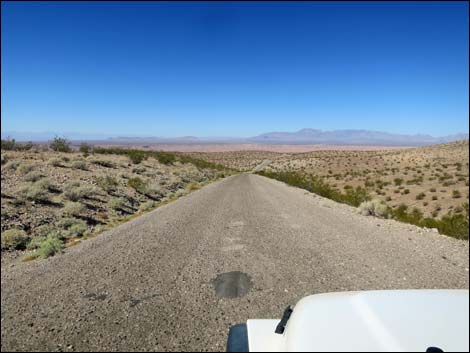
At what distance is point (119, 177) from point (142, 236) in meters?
12.9

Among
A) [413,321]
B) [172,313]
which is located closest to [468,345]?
[413,321]

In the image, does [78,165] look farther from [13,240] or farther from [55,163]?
[13,240]

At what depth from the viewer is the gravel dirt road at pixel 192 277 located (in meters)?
4.37

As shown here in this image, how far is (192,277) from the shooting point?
623 centimetres

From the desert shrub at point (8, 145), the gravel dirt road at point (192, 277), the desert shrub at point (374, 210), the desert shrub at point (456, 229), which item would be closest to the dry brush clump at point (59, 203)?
the gravel dirt road at point (192, 277)

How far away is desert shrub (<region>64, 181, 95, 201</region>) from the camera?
1403 cm

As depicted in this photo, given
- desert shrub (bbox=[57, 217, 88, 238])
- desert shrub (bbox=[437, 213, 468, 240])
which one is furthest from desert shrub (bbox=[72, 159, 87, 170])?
desert shrub (bbox=[437, 213, 468, 240])

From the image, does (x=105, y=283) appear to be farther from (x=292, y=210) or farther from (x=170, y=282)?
(x=292, y=210)

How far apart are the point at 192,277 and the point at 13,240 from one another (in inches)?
226

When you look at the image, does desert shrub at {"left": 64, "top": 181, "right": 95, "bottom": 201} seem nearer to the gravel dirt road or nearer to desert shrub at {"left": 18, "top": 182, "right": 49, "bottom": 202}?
desert shrub at {"left": 18, "top": 182, "right": 49, "bottom": 202}

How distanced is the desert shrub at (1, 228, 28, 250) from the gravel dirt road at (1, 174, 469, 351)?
1.63 m

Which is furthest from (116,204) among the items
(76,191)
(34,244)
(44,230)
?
(34,244)

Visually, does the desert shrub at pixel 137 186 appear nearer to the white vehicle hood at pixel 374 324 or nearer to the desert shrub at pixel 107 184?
the desert shrub at pixel 107 184

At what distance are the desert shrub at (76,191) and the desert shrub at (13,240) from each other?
188 inches
